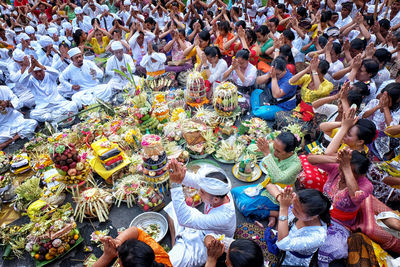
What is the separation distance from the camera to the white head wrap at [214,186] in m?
2.71

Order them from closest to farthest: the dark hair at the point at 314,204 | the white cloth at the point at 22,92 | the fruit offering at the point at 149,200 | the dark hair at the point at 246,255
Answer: the dark hair at the point at 246,255 → the dark hair at the point at 314,204 → the fruit offering at the point at 149,200 → the white cloth at the point at 22,92

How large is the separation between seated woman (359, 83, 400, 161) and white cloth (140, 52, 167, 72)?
5.23 metres

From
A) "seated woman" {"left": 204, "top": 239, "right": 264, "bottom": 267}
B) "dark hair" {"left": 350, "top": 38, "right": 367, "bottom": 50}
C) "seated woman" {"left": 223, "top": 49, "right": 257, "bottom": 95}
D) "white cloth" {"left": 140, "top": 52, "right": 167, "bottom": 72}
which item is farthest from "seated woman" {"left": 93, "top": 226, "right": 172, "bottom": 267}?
"dark hair" {"left": 350, "top": 38, "right": 367, "bottom": 50}

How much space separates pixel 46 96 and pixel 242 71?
537cm

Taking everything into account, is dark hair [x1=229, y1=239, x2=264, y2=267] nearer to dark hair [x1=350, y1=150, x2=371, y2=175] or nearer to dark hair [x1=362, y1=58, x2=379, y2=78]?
dark hair [x1=350, y1=150, x2=371, y2=175]

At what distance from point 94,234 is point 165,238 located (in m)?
1.07

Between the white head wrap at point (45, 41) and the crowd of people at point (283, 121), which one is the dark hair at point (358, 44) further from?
the white head wrap at point (45, 41)

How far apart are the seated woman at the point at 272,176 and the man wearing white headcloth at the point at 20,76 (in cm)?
653

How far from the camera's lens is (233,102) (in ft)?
17.2

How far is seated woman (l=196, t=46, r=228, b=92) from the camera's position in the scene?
232 inches

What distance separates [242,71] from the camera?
6.02 meters

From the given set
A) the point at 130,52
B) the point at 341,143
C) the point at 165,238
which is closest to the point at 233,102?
the point at 341,143

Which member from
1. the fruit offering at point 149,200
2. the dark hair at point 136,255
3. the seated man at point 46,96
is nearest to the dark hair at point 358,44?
the fruit offering at point 149,200

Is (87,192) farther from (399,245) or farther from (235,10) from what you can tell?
(235,10)
